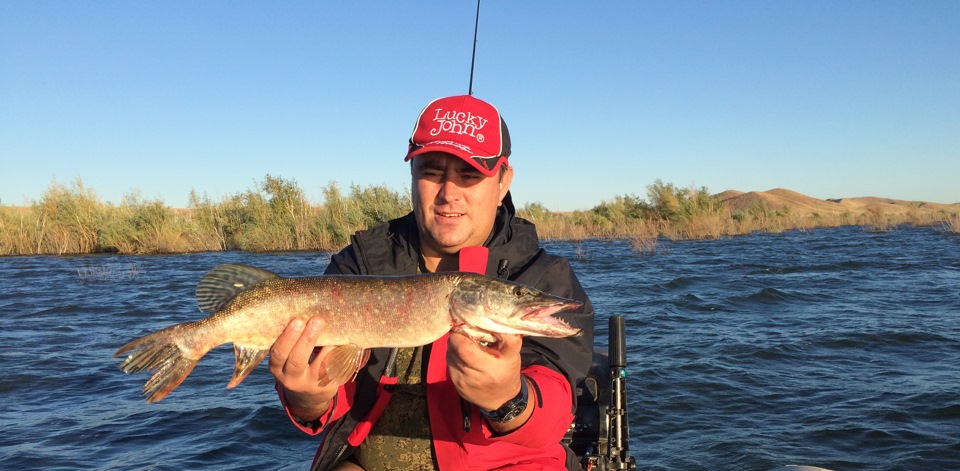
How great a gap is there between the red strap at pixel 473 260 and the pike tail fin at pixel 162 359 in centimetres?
115

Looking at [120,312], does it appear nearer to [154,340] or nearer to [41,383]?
[41,383]

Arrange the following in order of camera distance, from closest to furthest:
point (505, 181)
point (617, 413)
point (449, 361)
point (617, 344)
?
point (449, 361)
point (505, 181)
point (617, 413)
point (617, 344)

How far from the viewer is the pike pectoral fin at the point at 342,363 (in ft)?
8.73

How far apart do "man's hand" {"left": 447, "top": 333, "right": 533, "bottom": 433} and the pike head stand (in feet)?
0.28

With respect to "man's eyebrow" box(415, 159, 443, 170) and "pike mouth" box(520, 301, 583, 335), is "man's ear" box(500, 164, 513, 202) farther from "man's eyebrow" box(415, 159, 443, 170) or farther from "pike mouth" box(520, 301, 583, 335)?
"pike mouth" box(520, 301, 583, 335)

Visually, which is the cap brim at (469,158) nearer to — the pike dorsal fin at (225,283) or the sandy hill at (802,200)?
the pike dorsal fin at (225,283)

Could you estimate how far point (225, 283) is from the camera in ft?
9.52

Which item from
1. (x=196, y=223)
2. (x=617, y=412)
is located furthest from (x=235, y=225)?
(x=617, y=412)

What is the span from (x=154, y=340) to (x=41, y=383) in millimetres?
6667

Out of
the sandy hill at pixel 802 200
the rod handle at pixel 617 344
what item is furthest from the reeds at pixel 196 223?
the sandy hill at pixel 802 200

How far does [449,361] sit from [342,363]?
0.54 m

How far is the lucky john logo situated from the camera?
302 centimetres

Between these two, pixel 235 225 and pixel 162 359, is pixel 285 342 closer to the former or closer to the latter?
pixel 162 359

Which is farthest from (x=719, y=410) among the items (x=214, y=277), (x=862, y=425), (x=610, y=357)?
(x=214, y=277)
